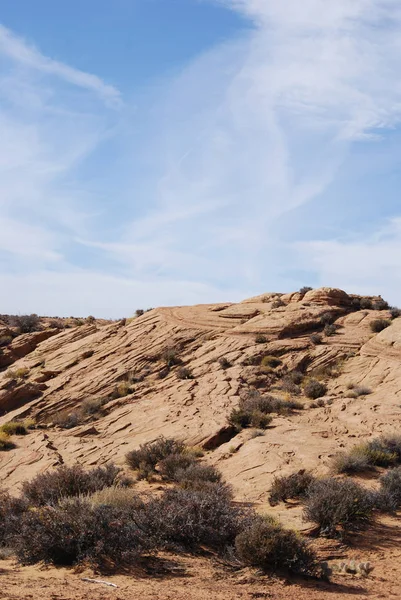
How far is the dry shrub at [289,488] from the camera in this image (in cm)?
1155

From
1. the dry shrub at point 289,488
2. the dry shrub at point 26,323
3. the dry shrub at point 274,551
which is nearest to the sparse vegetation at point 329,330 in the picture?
the dry shrub at point 289,488

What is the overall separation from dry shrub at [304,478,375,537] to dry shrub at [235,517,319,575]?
190 cm

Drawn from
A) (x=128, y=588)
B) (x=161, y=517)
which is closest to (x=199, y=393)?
(x=161, y=517)

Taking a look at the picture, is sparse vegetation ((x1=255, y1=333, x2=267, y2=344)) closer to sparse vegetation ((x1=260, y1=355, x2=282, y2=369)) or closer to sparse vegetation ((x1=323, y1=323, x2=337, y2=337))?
sparse vegetation ((x1=260, y1=355, x2=282, y2=369))

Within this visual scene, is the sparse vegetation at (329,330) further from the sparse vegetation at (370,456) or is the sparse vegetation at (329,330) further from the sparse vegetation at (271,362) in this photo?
the sparse vegetation at (370,456)

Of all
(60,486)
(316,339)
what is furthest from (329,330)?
(60,486)

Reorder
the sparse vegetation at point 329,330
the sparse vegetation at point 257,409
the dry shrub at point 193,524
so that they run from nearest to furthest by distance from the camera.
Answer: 1. the dry shrub at point 193,524
2. the sparse vegetation at point 257,409
3. the sparse vegetation at point 329,330

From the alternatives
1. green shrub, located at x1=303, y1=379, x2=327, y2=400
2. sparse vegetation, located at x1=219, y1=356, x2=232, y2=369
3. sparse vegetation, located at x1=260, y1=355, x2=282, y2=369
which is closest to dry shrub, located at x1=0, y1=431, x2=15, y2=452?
sparse vegetation, located at x1=219, y1=356, x2=232, y2=369

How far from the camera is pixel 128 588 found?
6.66 meters

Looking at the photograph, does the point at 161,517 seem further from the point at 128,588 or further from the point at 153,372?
the point at 153,372

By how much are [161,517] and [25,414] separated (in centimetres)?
1526

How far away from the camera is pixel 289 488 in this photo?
11609 mm

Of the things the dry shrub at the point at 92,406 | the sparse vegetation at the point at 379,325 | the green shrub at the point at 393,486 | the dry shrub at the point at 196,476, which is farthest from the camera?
the sparse vegetation at the point at 379,325

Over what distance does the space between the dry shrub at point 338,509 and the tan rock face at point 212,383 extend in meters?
2.28
